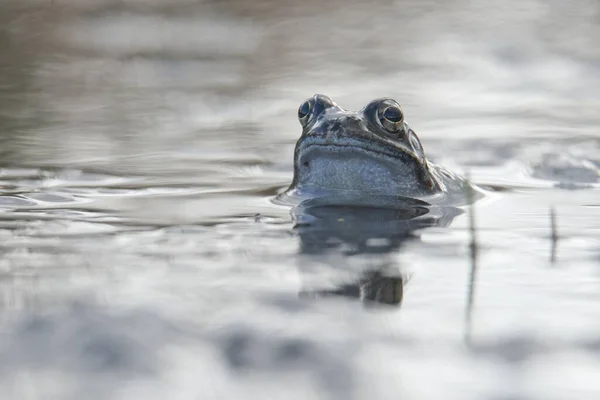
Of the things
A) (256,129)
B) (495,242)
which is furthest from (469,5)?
(495,242)

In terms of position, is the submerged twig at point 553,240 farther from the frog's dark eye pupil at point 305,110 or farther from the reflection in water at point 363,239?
the frog's dark eye pupil at point 305,110

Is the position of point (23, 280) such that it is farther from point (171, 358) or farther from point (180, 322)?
point (171, 358)

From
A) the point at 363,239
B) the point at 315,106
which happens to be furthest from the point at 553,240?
the point at 315,106

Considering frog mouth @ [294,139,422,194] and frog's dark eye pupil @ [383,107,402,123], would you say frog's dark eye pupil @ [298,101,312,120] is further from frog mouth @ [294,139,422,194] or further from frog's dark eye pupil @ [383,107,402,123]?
frog's dark eye pupil @ [383,107,402,123]

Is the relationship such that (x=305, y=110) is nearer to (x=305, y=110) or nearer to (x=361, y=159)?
(x=305, y=110)

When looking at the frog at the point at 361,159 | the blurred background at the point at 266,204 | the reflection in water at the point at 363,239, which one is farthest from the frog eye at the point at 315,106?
the reflection in water at the point at 363,239
